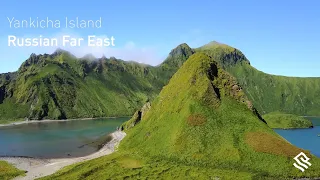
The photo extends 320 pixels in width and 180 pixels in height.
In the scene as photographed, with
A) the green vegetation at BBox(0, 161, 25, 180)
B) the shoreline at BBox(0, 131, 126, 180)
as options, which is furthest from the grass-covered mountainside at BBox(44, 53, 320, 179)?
the green vegetation at BBox(0, 161, 25, 180)

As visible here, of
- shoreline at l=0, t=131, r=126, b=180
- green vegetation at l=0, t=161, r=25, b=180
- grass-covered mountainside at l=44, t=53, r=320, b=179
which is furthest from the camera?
shoreline at l=0, t=131, r=126, b=180

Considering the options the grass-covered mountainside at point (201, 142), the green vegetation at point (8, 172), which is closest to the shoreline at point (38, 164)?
the green vegetation at point (8, 172)

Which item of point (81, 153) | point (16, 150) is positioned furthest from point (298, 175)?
point (16, 150)

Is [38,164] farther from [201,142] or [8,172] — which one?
[201,142]

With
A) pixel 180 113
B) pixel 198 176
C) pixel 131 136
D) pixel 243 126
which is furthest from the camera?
pixel 131 136

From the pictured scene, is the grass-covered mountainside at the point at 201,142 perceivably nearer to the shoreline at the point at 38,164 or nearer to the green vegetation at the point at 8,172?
the shoreline at the point at 38,164

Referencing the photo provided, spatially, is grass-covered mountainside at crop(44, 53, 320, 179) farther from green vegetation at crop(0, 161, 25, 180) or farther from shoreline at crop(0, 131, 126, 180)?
green vegetation at crop(0, 161, 25, 180)

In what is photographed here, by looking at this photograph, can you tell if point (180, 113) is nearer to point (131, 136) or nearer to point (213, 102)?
point (213, 102)
